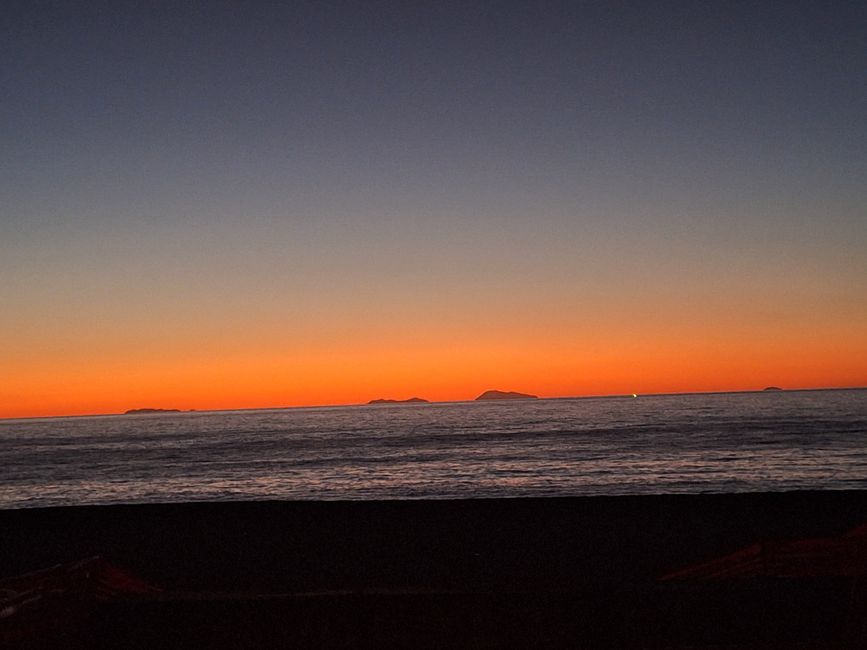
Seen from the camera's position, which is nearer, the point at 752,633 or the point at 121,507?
the point at 752,633

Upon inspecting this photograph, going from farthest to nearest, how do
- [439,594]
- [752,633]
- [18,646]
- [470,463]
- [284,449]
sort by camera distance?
[284,449] → [470,463] → [752,633] → [439,594] → [18,646]

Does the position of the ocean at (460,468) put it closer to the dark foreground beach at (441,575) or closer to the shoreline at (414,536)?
the shoreline at (414,536)

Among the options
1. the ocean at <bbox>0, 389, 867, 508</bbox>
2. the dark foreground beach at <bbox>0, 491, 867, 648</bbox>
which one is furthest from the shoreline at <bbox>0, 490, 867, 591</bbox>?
the ocean at <bbox>0, 389, 867, 508</bbox>

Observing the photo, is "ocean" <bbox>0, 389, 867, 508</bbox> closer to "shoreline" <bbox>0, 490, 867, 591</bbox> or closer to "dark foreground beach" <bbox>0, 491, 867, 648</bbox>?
"shoreline" <bbox>0, 490, 867, 591</bbox>

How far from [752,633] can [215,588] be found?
9.66m

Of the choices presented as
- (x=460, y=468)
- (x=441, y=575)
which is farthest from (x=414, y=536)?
(x=460, y=468)

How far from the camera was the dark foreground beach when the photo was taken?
8.11 ft

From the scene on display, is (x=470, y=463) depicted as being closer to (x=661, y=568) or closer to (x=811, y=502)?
(x=811, y=502)

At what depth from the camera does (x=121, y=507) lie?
18062 mm

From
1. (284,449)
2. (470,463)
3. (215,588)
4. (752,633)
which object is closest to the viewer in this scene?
(752,633)

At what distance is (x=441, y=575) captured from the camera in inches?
455

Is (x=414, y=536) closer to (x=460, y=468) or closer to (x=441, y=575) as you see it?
(x=441, y=575)

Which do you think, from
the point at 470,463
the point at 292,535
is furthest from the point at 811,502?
the point at 470,463

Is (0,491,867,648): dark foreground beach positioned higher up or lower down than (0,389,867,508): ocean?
higher up
